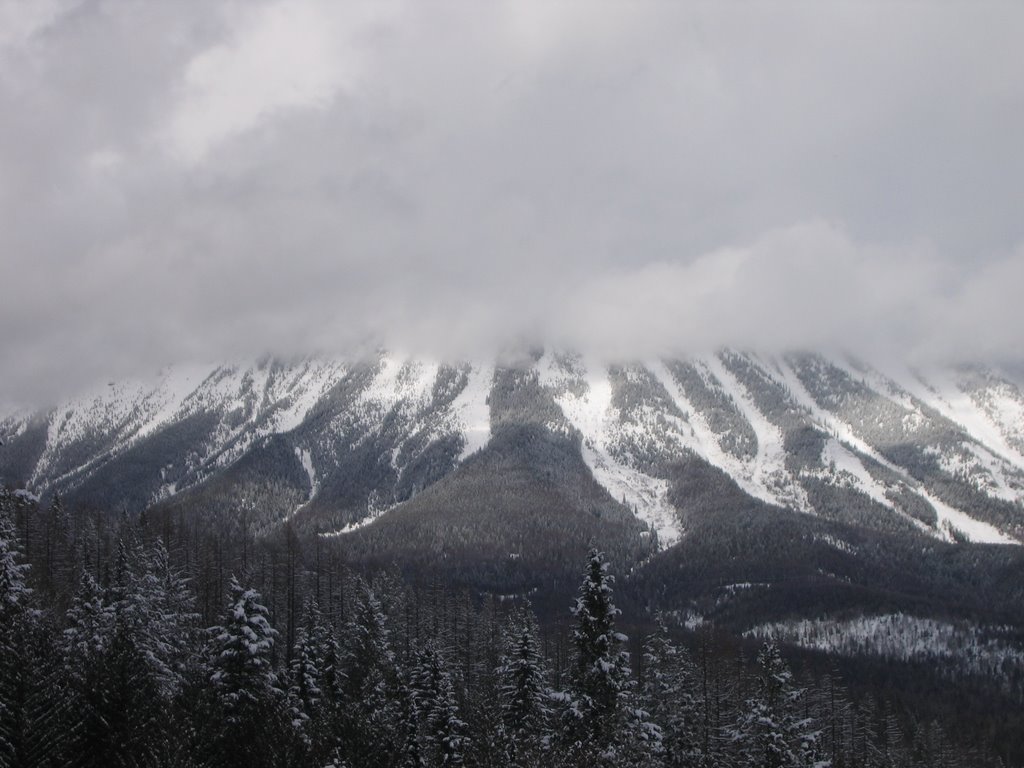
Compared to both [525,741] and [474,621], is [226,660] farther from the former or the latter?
[474,621]

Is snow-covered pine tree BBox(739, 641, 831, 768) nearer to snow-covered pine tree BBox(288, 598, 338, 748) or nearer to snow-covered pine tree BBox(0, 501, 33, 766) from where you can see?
snow-covered pine tree BBox(288, 598, 338, 748)

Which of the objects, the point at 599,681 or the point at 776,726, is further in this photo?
the point at 776,726

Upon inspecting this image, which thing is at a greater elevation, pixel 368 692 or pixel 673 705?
pixel 368 692

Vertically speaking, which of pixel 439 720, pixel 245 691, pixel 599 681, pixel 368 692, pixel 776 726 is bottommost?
pixel 776 726

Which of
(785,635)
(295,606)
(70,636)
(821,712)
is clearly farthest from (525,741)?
(785,635)

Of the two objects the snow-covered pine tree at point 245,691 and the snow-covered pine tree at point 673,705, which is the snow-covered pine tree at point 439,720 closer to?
the snow-covered pine tree at point 245,691

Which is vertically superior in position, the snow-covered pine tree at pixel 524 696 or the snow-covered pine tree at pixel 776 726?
the snow-covered pine tree at pixel 524 696

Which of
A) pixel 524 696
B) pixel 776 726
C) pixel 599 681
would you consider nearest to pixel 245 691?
pixel 599 681

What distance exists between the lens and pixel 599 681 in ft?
124

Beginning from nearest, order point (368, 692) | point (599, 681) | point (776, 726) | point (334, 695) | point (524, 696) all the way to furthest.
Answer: point (599, 681)
point (776, 726)
point (524, 696)
point (334, 695)
point (368, 692)

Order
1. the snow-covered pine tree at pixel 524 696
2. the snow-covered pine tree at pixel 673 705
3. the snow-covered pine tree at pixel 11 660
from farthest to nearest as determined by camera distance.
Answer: the snow-covered pine tree at pixel 673 705 → the snow-covered pine tree at pixel 524 696 → the snow-covered pine tree at pixel 11 660

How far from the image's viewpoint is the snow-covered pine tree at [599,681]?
123 feet

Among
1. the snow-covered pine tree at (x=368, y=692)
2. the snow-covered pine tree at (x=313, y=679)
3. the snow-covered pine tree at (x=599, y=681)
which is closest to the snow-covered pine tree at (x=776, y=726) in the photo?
the snow-covered pine tree at (x=599, y=681)

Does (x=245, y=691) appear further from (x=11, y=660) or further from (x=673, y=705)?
(x=673, y=705)
